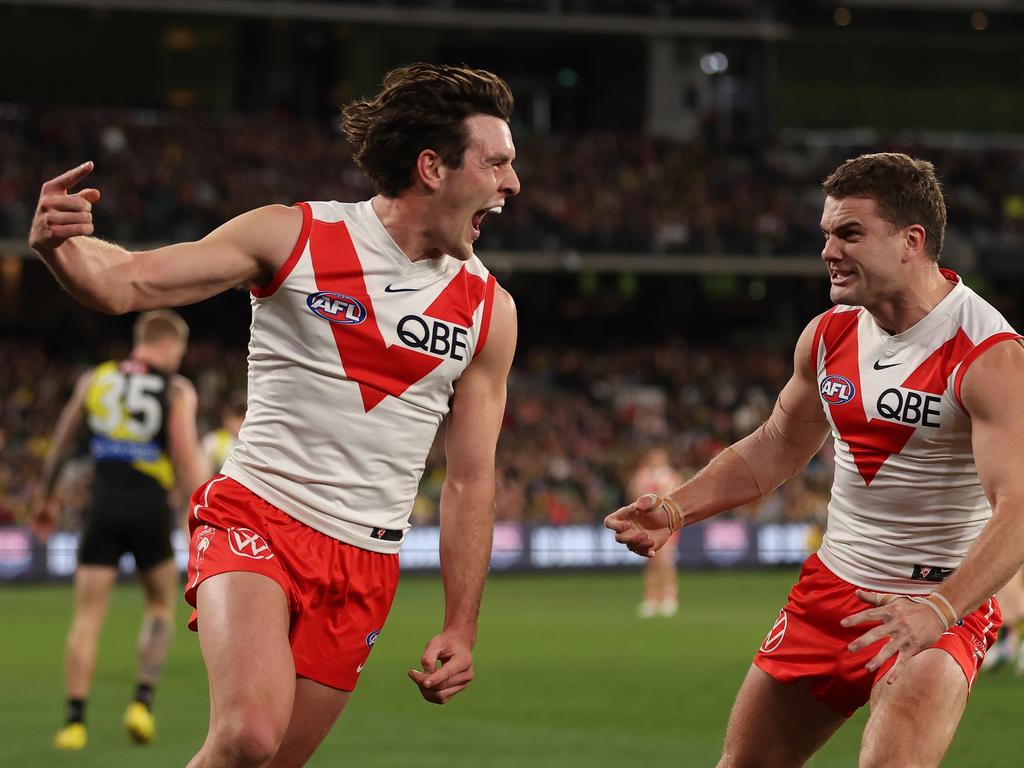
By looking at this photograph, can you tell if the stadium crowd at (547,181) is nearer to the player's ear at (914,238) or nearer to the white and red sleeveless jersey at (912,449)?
the white and red sleeveless jersey at (912,449)

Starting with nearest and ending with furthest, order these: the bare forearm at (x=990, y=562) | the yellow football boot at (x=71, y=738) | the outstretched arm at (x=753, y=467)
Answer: the bare forearm at (x=990, y=562) < the outstretched arm at (x=753, y=467) < the yellow football boot at (x=71, y=738)

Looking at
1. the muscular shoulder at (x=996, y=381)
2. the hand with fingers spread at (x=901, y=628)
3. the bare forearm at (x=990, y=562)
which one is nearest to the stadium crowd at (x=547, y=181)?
the muscular shoulder at (x=996, y=381)

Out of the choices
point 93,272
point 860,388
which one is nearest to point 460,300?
point 93,272

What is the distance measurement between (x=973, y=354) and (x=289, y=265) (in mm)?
2244

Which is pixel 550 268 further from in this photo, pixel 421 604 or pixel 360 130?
pixel 360 130

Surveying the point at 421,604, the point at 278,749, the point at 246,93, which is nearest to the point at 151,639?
the point at 278,749

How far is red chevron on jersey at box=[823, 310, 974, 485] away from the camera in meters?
5.43

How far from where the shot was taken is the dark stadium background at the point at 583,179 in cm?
3250

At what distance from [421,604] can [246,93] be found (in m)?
21.6

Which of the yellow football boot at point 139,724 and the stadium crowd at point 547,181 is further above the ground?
the stadium crowd at point 547,181

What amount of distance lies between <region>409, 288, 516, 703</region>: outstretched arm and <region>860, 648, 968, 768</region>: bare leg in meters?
1.33

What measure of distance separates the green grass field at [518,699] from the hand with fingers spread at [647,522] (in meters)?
1.20

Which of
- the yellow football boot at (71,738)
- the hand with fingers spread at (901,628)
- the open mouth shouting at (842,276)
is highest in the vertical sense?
the open mouth shouting at (842,276)

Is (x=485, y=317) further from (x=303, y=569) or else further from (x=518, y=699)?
(x=518, y=699)
